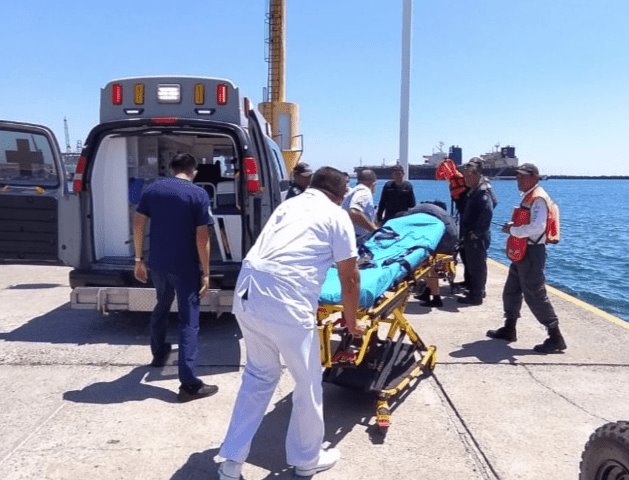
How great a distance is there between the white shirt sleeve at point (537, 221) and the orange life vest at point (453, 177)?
2838mm

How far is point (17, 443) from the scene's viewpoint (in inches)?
141

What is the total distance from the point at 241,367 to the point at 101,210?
2532 millimetres

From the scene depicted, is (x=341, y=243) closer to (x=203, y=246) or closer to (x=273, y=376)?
(x=273, y=376)

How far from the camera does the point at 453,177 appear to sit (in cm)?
825

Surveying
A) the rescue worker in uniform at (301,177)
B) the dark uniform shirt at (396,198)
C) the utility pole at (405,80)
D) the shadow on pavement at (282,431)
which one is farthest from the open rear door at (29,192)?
the utility pole at (405,80)

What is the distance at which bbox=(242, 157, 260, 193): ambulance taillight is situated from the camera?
5438 mm

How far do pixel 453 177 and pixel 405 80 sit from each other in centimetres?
350

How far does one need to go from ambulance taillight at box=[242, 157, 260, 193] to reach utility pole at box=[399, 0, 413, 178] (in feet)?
18.8

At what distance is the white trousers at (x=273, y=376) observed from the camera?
2941mm

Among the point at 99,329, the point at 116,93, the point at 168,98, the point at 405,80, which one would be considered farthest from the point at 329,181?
the point at 405,80

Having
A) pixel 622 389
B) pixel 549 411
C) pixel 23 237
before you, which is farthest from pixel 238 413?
pixel 23 237

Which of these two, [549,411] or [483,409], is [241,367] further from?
[549,411]

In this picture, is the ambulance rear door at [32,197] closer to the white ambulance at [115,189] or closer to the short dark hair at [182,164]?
the white ambulance at [115,189]

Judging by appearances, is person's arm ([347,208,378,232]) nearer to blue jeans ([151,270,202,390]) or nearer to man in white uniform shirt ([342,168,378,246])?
man in white uniform shirt ([342,168,378,246])
